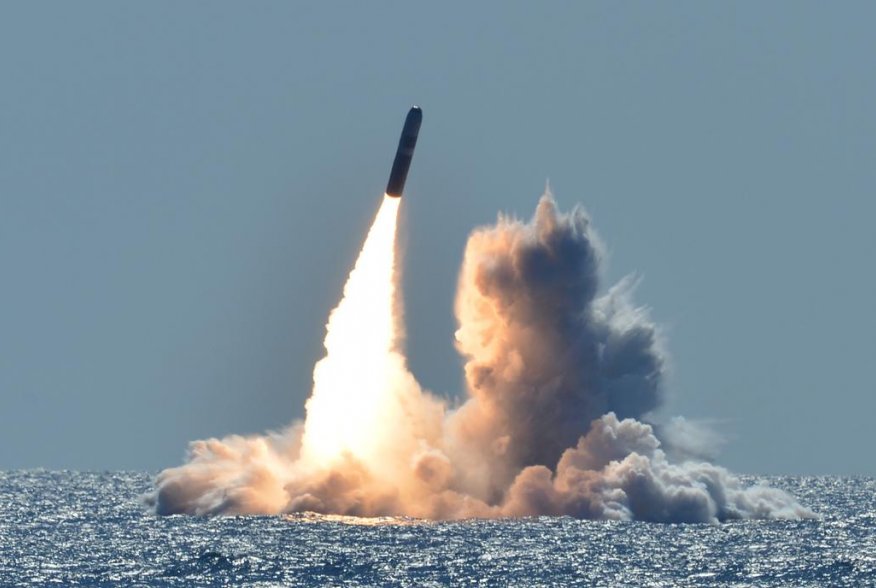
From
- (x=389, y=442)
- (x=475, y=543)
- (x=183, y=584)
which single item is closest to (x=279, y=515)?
(x=389, y=442)

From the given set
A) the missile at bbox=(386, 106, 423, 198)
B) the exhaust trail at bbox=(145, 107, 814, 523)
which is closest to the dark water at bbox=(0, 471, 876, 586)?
the exhaust trail at bbox=(145, 107, 814, 523)

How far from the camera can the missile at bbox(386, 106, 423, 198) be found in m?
100

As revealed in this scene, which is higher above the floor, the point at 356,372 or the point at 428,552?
the point at 356,372

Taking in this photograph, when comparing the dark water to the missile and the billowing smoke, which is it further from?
the missile

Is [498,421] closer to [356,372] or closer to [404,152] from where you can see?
[356,372]

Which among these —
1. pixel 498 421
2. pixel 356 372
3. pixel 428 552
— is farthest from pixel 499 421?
pixel 428 552

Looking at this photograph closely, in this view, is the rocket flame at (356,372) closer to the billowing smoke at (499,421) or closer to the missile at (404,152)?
the billowing smoke at (499,421)

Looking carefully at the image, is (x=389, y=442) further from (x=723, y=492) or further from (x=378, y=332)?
(x=723, y=492)

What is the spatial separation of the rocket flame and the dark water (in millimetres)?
4342

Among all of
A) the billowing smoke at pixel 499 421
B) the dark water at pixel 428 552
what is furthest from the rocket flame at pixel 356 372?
the dark water at pixel 428 552

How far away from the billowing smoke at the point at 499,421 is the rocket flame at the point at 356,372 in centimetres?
7

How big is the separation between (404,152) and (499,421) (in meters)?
17.8

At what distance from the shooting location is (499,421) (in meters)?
113

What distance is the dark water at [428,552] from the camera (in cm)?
8812
